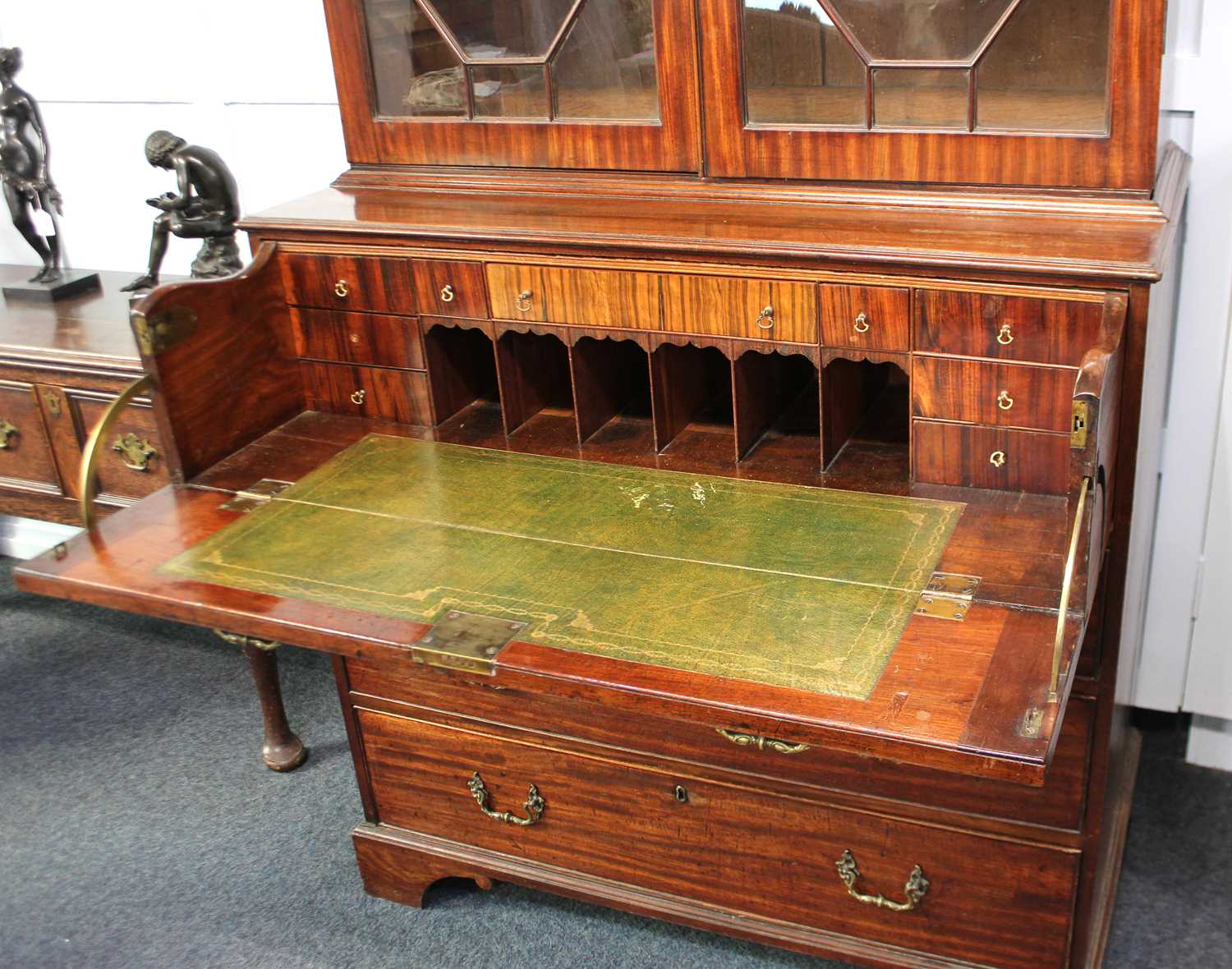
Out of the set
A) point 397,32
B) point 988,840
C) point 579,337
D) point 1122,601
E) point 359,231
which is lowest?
point 988,840

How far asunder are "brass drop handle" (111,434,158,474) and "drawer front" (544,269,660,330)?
1083mm

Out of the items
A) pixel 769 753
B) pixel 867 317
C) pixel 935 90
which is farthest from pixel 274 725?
pixel 935 90

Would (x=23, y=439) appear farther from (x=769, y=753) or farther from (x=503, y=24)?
(x=769, y=753)

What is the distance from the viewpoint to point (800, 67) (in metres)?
2.04

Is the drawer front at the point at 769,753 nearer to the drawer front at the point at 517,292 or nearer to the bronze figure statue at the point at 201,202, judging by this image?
the drawer front at the point at 517,292

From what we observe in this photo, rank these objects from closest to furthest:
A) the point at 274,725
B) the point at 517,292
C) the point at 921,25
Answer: the point at 921,25 < the point at 517,292 < the point at 274,725

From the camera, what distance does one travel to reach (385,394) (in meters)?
2.38

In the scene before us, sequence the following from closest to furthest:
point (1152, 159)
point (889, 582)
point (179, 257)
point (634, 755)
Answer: point (889, 582), point (1152, 159), point (634, 755), point (179, 257)

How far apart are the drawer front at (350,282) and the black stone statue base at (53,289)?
1113 mm

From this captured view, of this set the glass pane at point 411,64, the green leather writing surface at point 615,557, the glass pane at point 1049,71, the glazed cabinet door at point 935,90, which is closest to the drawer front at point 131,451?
the green leather writing surface at point 615,557

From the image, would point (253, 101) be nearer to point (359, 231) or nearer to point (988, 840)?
point (359, 231)

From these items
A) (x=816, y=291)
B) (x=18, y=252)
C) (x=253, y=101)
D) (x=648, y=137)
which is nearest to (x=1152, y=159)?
(x=816, y=291)

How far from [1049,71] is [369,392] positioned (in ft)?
4.06

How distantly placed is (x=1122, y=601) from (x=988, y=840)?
1.31 feet
